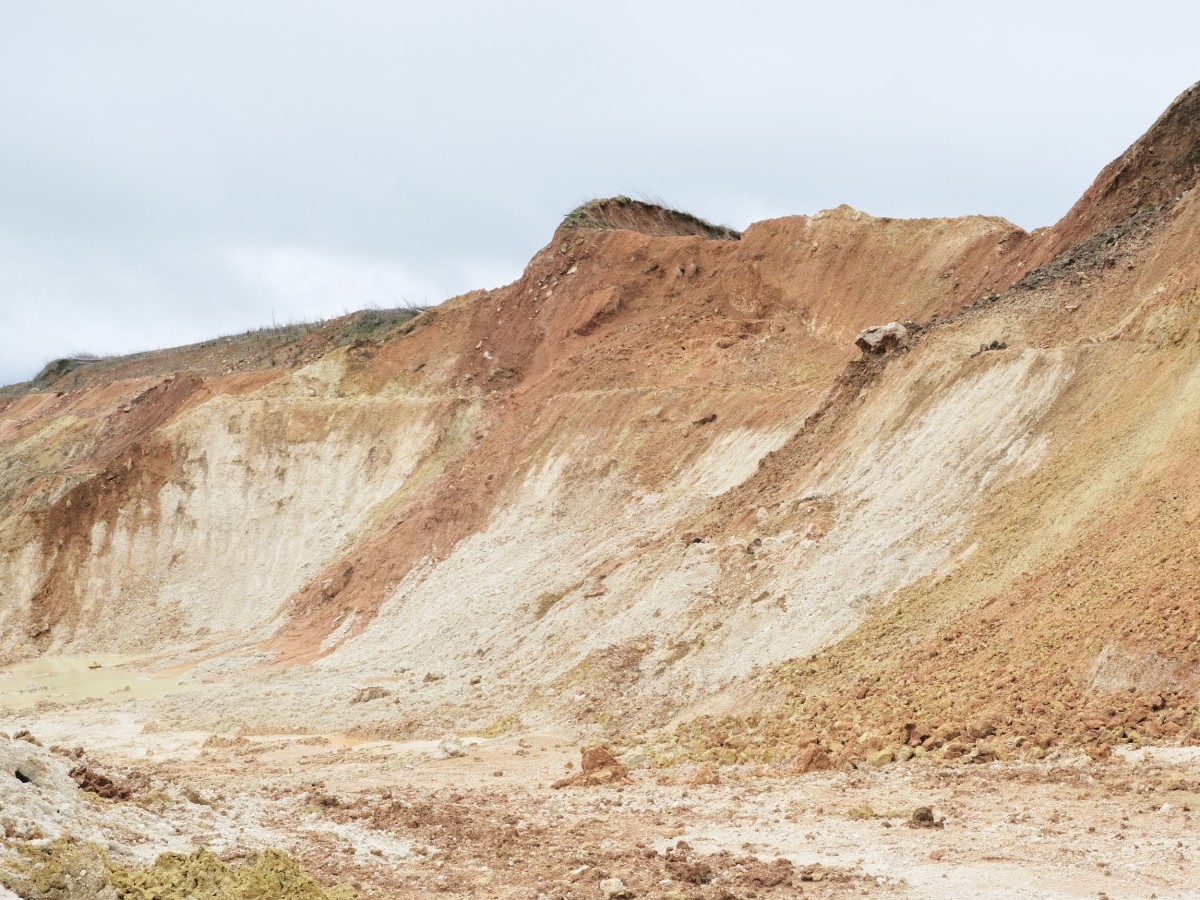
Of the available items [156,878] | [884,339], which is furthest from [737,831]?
[884,339]

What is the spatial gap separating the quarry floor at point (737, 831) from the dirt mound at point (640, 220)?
34800mm

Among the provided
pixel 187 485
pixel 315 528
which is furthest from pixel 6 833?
pixel 187 485

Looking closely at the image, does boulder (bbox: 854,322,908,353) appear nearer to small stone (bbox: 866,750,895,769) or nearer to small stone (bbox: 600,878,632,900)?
small stone (bbox: 866,750,895,769)

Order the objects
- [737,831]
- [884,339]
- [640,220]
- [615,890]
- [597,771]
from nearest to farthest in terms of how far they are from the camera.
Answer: [615,890]
[737,831]
[597,771]
[884,339]
[640,220]

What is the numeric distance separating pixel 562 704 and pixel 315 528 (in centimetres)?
2035

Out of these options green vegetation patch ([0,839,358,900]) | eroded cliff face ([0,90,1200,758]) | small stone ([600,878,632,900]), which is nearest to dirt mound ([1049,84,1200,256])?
eroded cliff face ([0,90,1200,758])

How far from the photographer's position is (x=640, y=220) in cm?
5081

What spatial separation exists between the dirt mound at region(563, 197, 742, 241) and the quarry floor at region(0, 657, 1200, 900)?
34.8 meters

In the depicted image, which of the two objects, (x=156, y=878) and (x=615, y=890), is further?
(x=615, y=890)

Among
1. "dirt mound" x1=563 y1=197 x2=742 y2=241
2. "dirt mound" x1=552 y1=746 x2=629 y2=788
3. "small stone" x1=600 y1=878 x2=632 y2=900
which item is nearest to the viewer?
"small stone" x1=600 y1=878 x2=632 y2=900

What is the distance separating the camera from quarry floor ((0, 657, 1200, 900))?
8.52 m

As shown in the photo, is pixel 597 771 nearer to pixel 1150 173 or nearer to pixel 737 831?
pixel 737 831

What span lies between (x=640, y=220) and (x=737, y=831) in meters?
42.3

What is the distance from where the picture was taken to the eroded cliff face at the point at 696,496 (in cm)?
1562
